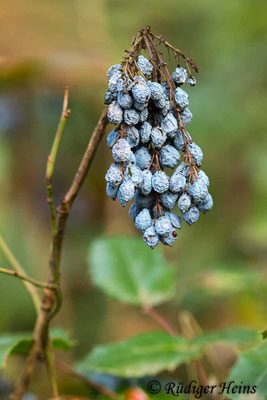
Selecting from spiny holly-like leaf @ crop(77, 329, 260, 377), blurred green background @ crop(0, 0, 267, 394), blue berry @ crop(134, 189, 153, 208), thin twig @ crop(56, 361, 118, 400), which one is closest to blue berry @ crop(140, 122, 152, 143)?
blue berry @ crop(134, 189, 153, 208)

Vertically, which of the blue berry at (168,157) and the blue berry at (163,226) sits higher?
the blue berry at (168,157)

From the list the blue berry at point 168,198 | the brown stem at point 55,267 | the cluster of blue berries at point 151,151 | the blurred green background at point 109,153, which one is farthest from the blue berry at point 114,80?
the blurred green background at point 109,153

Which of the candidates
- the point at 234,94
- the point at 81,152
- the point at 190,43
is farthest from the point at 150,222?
the point at 190,43

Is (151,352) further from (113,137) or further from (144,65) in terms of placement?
(144,65)

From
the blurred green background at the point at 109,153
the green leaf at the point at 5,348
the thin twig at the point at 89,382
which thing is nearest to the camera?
the green leaf at the point at 5,348

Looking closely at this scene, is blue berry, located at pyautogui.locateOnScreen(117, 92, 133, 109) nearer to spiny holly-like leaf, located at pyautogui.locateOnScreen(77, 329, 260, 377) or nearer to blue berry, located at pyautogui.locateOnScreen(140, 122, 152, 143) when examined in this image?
blue berry, located at pyautogui.locateOnScreen(140, 122, 152, 143)

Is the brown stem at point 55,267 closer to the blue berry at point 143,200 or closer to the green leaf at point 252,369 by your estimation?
the blue berry at point 143,200
